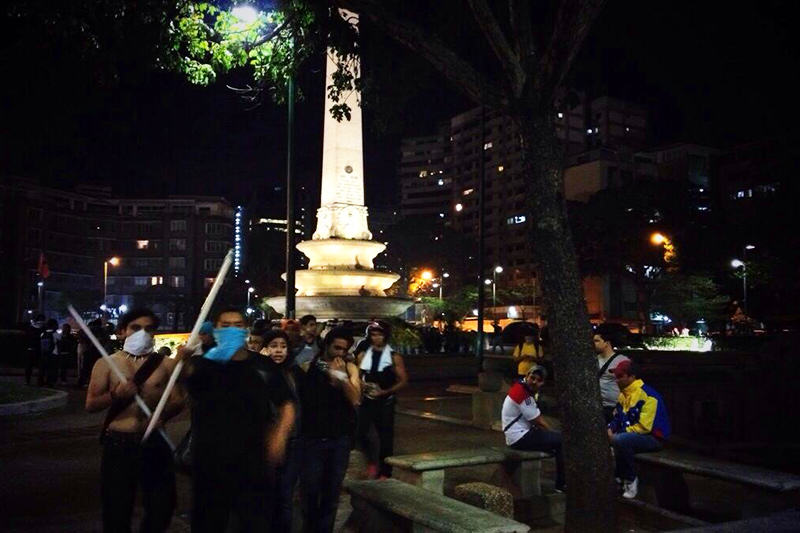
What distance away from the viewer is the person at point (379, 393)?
7.56 meters

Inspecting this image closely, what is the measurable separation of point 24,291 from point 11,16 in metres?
96.0

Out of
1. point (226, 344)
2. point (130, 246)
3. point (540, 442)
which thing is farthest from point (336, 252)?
point (130, 246)

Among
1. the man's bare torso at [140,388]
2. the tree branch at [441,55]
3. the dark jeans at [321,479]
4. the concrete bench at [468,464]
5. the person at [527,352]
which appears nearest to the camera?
the man's bare torso at [140,388]

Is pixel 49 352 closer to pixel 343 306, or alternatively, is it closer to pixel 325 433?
pixel 343 306

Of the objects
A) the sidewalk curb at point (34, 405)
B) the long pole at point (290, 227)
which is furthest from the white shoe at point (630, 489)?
the sidewalk curb at point (34, 405)

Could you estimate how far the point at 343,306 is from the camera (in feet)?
74.5

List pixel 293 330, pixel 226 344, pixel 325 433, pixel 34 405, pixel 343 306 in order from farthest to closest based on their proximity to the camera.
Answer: pixel 343 306
pixel 34 405
pixel 293 330
pixel 325 433
pixel 226 344

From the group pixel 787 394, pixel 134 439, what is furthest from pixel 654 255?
pixel 134 439

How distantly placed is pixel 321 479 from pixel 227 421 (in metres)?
1.37

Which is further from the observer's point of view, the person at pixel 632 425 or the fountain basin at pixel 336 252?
the fountain basin at pixel 336 252

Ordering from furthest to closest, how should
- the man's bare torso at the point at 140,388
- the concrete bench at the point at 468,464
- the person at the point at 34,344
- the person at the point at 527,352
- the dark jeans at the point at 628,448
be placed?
the person at the point at 34,344
the person at the point at 527,352
the dark jeans at the point at 628,448
the concrete bench at the point at 468,464
the man's bare torso at the point at 140,388

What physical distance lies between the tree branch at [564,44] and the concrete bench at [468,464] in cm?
308

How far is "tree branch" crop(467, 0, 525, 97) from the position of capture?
239 inches

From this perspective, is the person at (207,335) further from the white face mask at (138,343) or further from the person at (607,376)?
the person at (607,376)
